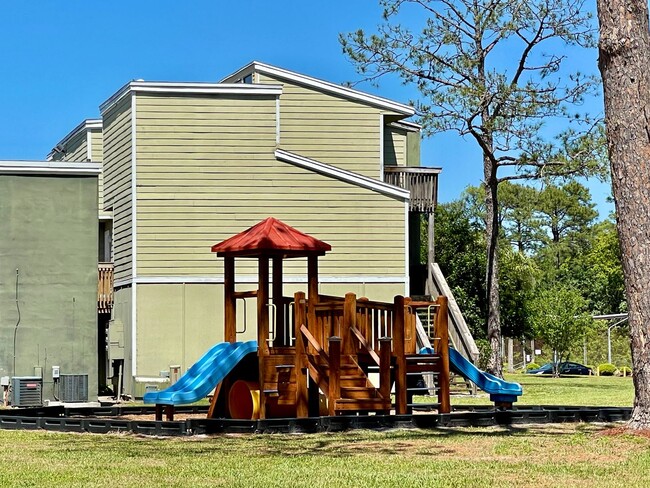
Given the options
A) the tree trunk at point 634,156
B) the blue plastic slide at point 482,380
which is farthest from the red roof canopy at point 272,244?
the tree trunk at point 634,156

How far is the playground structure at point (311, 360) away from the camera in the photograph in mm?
17355

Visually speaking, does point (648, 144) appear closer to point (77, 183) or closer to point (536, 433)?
point (536, 433)

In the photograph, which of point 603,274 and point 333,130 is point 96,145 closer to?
point 333,130

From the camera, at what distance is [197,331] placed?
29.5 m

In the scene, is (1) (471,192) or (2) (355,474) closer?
(2) (355,474)

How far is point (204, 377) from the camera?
17.8m

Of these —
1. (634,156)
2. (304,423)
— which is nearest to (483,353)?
(304,423)

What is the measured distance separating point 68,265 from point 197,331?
3873 mm

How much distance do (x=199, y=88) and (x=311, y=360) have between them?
1346 centimetres

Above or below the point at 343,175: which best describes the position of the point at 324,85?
above

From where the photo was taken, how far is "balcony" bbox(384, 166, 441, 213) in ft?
108

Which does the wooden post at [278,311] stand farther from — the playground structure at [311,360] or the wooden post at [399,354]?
the wooden post at [399,354]

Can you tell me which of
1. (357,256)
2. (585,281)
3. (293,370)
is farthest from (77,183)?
(585,281)

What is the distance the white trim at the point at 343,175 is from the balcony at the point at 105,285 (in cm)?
561
